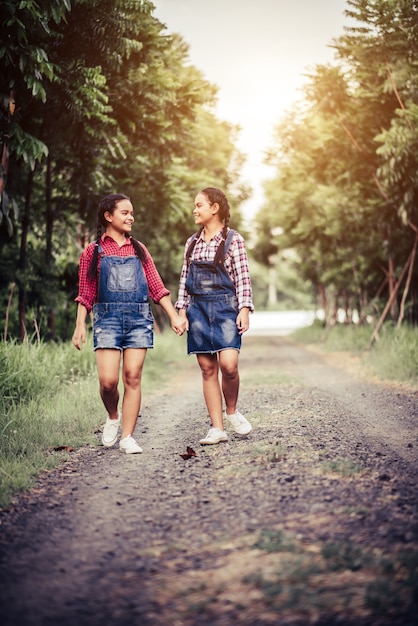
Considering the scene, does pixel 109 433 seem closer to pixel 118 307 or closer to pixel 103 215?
pixel 118 307

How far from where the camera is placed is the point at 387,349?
42.1ft

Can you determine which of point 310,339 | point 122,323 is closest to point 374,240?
point 310,339

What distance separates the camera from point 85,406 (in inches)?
283

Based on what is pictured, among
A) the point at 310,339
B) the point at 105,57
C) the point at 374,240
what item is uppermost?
the point at 105,57

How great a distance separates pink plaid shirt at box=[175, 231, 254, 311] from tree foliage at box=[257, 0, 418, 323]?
250 inches

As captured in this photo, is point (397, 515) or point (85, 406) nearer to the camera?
point (397, 515)

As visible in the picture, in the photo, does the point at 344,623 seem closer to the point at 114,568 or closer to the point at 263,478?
the point at 114,568

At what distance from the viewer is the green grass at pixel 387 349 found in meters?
10.3

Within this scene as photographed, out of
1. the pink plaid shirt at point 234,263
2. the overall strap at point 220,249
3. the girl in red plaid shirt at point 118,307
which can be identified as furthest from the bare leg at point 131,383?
the overall strap at point 220,249

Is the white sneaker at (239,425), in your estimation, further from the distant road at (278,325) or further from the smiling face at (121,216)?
the distant road at (278,325)

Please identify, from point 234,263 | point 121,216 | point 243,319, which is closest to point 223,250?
point 234,263

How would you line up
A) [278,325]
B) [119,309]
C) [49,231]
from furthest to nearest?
[278,325] → [49,231] → [119,309]

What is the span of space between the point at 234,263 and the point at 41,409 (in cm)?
279

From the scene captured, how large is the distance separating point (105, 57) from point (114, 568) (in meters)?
7.66
